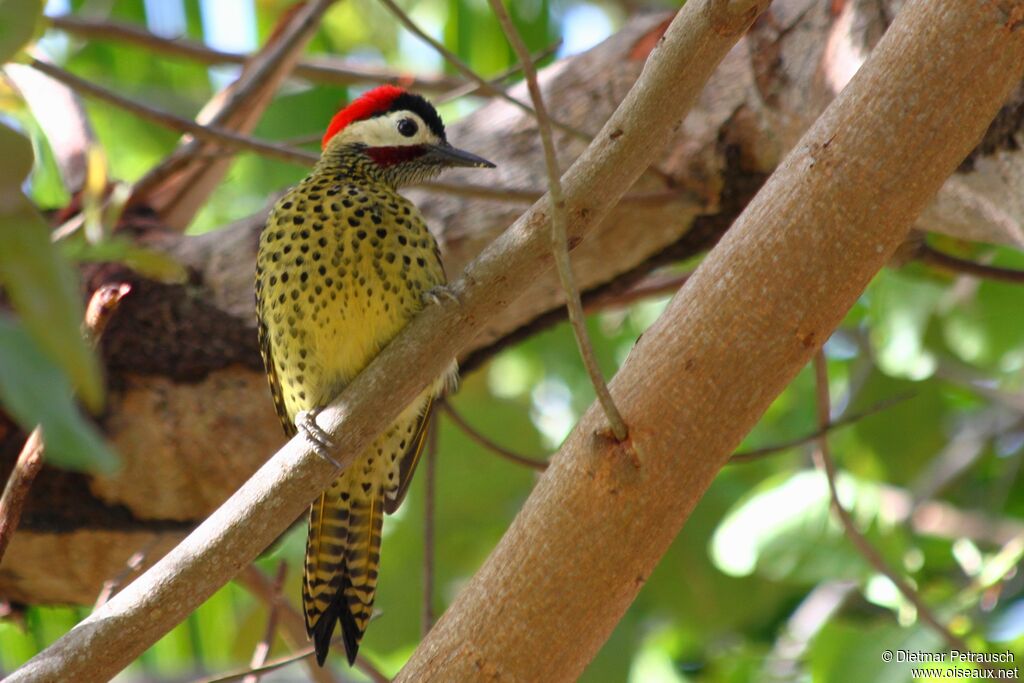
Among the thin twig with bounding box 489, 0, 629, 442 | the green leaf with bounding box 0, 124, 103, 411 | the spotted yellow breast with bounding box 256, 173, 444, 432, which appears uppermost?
the spotted yellow breast with bounding box 256, 173, 444, 432

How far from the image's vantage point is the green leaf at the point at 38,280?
92cm

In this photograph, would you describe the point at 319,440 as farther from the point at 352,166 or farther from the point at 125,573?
the point at 352,166

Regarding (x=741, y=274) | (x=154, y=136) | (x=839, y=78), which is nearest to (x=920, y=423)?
(x=839, y=78)

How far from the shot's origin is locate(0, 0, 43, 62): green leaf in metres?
1.11

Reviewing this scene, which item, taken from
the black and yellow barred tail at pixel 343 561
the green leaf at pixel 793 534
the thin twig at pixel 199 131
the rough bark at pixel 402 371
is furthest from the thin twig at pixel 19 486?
the green leaf at pixel 793 534

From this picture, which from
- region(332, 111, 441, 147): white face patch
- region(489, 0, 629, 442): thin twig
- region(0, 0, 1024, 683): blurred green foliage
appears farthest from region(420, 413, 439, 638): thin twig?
region(489, 0, 629, 442): thin twig

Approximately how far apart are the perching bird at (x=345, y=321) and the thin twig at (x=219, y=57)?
96cm

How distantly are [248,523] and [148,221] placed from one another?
6.64 feet

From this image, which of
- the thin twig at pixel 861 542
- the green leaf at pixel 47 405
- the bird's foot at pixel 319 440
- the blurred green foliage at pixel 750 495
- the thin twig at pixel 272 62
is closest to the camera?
the green leaf at pixel 47 405

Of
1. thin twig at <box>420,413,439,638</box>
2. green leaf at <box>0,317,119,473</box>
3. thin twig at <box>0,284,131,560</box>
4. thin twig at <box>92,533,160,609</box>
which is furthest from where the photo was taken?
thin twig at <box>420,413,439,638</box>

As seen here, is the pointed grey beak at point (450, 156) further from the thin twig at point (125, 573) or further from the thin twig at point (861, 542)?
the thin twig at point (125, 573)

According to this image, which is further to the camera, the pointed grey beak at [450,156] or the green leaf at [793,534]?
the green leaf at [793,534]

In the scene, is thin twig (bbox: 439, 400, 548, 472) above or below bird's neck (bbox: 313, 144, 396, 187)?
below

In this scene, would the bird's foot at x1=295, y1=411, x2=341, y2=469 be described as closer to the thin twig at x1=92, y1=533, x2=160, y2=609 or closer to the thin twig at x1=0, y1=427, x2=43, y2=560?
the thin twig at x1=0, y1=427, x2=43, y2=560
